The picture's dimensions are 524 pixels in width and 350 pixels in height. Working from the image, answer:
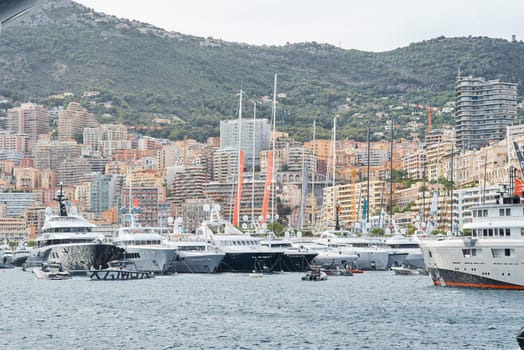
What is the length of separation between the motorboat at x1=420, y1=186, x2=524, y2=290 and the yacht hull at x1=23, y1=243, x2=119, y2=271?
32.8 m

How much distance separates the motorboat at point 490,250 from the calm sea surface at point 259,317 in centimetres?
78

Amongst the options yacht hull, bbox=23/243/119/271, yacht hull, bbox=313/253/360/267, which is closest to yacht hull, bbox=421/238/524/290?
yacht hull, bbox=23/243/119/271

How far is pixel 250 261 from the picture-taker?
259 feet

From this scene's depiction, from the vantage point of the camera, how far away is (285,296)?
52.3 metres

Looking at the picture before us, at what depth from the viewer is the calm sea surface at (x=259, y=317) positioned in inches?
1267

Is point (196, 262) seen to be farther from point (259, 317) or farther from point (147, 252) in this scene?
point (259, 317)

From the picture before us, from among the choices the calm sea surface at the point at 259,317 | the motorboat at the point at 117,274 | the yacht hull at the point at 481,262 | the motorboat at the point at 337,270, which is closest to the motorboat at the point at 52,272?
the motorboat at the point at 117,274

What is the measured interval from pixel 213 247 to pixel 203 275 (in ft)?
14.9

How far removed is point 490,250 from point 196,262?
37737 millimetres

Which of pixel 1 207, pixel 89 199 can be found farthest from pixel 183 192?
pixel 1 207

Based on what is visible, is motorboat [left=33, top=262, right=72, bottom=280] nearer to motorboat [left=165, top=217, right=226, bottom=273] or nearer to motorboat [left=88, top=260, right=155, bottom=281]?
motorboat [left=88, top=260, right=155, bottom=281]

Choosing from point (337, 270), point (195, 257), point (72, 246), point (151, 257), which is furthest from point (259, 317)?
point (195, 257)

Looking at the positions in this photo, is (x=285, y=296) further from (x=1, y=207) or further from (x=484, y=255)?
(x=1, y=207)

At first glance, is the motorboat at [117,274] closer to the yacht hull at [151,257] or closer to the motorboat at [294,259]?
the yacht hull at [151,257]
